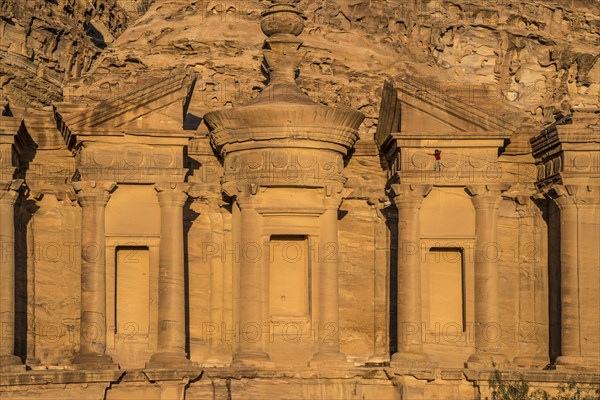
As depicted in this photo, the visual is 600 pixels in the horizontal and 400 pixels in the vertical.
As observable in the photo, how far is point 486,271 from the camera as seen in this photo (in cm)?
3747

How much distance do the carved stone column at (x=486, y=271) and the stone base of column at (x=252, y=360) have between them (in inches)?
Answer: 166

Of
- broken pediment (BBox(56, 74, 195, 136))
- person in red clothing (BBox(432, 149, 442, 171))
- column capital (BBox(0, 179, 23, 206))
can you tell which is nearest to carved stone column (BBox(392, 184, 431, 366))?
person in red clothing (BBox(432, 149, 442, 171))

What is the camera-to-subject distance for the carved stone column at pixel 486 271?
123 feet

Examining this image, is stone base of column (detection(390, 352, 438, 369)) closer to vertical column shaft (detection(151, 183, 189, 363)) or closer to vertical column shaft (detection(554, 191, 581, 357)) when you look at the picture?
vertical column shaft (detection(554, 191, 581, 357))

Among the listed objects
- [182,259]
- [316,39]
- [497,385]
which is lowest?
[497,385]

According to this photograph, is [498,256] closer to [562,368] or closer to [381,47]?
[562,368]

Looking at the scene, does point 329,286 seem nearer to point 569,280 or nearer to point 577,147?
point 569,280

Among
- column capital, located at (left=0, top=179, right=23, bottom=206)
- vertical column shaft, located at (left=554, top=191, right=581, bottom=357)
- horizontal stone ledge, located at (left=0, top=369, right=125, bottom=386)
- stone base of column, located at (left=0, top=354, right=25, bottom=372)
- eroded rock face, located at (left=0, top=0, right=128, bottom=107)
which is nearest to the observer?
horizontal stone ledge, located at (left=0, top=369, right=125, bottom=386)

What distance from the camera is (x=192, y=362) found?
3703cm

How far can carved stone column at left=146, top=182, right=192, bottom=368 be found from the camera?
3678cm

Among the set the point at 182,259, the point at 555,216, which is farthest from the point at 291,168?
the point at 555,216

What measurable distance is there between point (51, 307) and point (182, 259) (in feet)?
10.0

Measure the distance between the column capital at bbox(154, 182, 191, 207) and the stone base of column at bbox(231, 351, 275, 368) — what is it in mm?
3354

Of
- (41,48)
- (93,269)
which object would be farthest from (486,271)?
(41,48)
